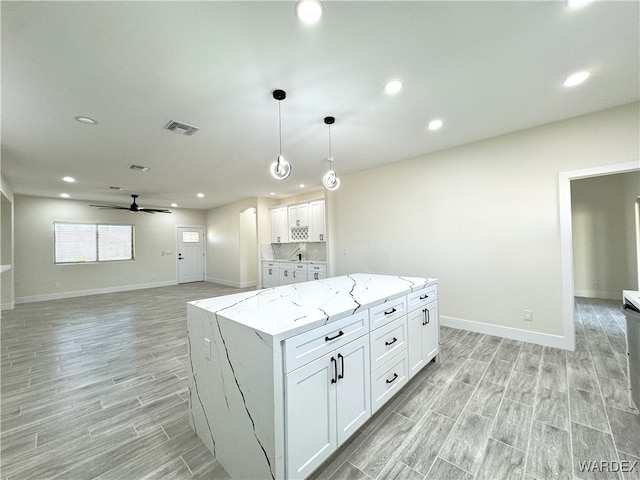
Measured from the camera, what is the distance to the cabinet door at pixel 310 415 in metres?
1.27

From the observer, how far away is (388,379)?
198 cm

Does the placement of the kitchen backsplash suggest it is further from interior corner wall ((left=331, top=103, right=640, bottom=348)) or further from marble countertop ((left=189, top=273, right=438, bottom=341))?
marble countertop ((left=189, top=273, right=438, bottom=341))

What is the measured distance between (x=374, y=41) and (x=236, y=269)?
7584 mm

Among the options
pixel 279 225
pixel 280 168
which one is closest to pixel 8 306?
pixel 279 225

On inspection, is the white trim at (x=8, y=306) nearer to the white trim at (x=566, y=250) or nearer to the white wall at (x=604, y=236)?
the white trim at (x=566, y=250)

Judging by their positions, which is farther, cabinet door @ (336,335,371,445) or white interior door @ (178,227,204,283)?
white interior door @ (178,227,204,283)

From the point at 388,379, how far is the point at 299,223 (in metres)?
5.04

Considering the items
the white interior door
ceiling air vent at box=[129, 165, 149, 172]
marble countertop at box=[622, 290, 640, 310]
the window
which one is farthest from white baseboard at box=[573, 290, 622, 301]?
the window

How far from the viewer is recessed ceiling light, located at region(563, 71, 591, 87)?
2.23m

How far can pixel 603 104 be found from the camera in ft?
8.91

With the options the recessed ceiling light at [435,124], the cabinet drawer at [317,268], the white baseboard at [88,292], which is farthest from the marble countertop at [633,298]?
the white baseboard at [88,292]

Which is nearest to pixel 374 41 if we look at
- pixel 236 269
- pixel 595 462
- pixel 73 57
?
pixel 73 57

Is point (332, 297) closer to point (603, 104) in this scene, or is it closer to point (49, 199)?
point (603, 104)

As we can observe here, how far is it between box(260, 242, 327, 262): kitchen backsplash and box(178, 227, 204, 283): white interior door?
3453 millimetres
